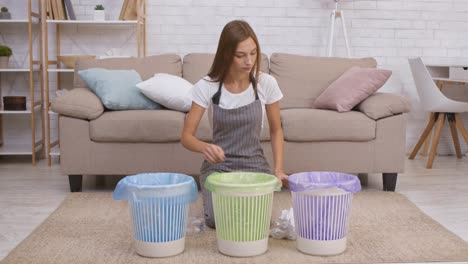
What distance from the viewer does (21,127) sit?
5141mm

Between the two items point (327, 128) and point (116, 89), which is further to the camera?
point (116, 89)

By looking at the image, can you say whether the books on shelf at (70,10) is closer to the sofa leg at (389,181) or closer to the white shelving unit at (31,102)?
the white shelving unit at (31,102)

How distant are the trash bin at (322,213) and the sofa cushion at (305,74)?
5.88 ft

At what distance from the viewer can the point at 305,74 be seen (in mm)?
4359

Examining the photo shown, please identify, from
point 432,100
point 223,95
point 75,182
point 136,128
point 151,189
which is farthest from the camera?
point 432,100

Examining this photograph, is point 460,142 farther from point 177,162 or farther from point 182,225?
point 182,225

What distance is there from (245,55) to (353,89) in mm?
1449

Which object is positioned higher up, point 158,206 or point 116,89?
point 116,89

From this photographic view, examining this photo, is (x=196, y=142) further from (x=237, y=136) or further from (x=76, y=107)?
(x=76, y=107)

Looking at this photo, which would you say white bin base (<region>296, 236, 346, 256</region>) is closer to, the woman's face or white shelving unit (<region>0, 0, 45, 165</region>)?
the woman's face

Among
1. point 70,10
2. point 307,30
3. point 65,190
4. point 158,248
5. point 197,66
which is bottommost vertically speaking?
point 65,190

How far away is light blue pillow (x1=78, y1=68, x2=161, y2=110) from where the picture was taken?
3.83m

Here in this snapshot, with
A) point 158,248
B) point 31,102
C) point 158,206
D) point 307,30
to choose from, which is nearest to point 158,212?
point 158,206

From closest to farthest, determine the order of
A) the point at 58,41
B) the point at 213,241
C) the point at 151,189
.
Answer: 1. the point at 151,189
2. the point at 213,241
3. the point at 58,41
